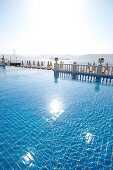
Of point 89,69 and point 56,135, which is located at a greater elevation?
point 89,69

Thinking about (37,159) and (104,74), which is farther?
(104,74)

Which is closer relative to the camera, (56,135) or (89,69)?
(56,135)

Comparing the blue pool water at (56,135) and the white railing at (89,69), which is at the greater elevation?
the white railing at (89,69)

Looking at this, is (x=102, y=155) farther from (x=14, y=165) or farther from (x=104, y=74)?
(x=104, y=74)

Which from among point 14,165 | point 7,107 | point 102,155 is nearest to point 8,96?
point 7,107

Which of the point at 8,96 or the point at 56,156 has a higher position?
the point at 8,96

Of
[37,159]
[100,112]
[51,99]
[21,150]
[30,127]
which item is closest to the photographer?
[37,159]

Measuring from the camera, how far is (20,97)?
251 inches

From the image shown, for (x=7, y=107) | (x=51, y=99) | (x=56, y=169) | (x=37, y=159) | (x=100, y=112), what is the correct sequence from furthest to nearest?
(x=51, y=99)
(x=7, y=107)
(x=100, y=112)
(x=37, y=159)
(x=56, y=169)

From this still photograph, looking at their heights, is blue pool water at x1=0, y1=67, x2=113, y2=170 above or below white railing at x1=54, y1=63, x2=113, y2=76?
below

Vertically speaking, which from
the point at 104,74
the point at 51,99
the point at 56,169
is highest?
the point at 104,74

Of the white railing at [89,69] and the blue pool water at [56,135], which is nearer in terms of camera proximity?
the blue pool water at [56,135]

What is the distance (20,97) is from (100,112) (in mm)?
4531

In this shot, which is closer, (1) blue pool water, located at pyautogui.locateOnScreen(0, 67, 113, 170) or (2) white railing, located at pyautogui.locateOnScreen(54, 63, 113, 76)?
(1) blue pool water, located at pyautogui.locateOnScreen(0, 67, 113, 170)
